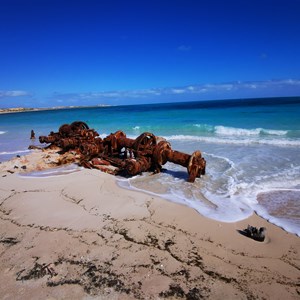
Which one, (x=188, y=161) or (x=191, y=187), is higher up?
(x=188, y=161)

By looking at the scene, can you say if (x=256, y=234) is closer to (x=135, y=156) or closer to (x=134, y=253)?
(x=134, y=253)

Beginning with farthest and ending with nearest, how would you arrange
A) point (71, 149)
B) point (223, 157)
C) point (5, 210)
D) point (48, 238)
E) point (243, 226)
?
1. point (71, 149)
2. point (223, 157)
3. point (5, 210)
4. point (243, 226)
5. point (48, 238)

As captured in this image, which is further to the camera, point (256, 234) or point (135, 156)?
point (135, 156)

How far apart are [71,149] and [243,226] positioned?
8720 mm

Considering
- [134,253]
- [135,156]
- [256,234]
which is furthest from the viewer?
[135,156]

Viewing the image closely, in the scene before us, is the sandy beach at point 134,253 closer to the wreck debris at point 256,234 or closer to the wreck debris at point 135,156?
the wreck debris at point 256,234

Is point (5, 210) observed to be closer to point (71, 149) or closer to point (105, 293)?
point (105, 293)

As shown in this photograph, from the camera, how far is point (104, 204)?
5.38 metres

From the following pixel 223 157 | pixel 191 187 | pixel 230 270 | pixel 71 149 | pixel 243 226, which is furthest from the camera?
pixel 71 149

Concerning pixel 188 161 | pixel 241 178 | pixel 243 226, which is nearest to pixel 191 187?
pixel 188 161

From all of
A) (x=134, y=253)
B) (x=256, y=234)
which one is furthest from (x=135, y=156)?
(x=256, y=234)

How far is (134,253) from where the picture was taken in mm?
3643

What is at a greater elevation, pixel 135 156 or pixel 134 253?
pixel 135 156

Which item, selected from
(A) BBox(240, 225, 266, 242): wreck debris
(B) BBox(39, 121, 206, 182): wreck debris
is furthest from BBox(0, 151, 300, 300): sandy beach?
(B) BBox(39, 121, 206, 182): wreck debris
